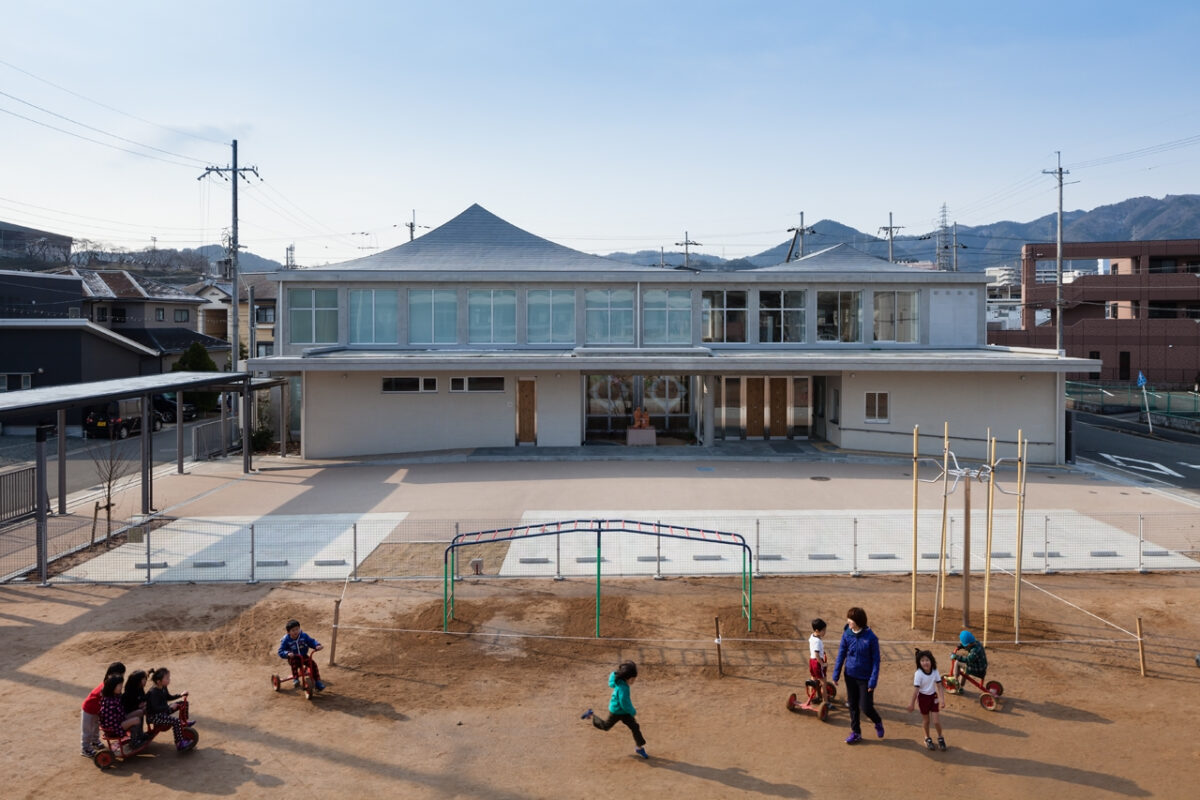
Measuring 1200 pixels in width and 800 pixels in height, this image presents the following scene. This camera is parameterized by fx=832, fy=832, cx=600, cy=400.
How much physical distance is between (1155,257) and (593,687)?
68.9 metres

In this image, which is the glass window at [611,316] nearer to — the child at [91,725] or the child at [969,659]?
the child at [969,659]

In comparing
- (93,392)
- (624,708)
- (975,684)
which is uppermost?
(93,392)

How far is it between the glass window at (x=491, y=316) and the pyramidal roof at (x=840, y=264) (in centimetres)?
949

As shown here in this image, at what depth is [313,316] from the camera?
30.5 meters

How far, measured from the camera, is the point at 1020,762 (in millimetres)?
8445

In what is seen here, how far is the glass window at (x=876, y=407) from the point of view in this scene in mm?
27969

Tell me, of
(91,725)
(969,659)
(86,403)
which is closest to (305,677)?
(91,725)

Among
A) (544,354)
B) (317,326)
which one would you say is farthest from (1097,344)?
(317,326)

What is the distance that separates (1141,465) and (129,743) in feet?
95.8

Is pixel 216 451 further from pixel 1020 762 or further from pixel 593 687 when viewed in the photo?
pixel 1020 762

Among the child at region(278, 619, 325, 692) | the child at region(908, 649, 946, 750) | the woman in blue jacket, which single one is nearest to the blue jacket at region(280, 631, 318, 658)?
the child at region(278, 619, 325, 692)

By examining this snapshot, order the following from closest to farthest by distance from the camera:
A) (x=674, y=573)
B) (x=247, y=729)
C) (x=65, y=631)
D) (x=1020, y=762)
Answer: (x=1020, y=762) → (x=247, y=729) → (x=65, y=631) → (x=674, y=573)

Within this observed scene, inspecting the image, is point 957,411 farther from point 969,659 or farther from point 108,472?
point 108,472

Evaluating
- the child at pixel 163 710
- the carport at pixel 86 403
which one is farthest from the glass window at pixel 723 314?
the child at pixel 163 710
